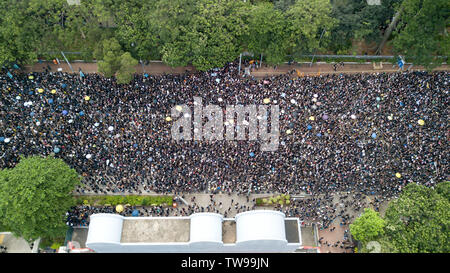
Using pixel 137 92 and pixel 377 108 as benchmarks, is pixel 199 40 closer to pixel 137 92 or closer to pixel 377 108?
pixel 137 92

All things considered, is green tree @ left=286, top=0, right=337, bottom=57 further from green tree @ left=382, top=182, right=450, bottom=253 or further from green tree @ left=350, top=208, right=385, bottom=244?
green tree @ left=350, top=208, right=385, bottom=244

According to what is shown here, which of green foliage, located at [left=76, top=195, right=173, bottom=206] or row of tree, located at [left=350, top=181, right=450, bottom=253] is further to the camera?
green foliage, located at [left=76, top=195, right=173, bottom=206]

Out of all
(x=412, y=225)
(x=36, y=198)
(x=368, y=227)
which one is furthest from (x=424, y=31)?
(x=36, y=198)

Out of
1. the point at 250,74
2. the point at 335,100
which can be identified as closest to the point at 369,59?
the point at 335,100

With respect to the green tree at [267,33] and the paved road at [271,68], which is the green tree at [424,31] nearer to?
the paved road at [271,68]

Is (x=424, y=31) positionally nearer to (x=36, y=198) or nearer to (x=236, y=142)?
(x=236, y=142)

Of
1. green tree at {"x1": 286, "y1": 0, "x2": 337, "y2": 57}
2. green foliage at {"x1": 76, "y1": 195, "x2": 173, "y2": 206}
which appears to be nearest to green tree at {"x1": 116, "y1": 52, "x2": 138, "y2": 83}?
green foliage at {"x1": 76, "y1": 195, "x2": 173, "y2": 206}
